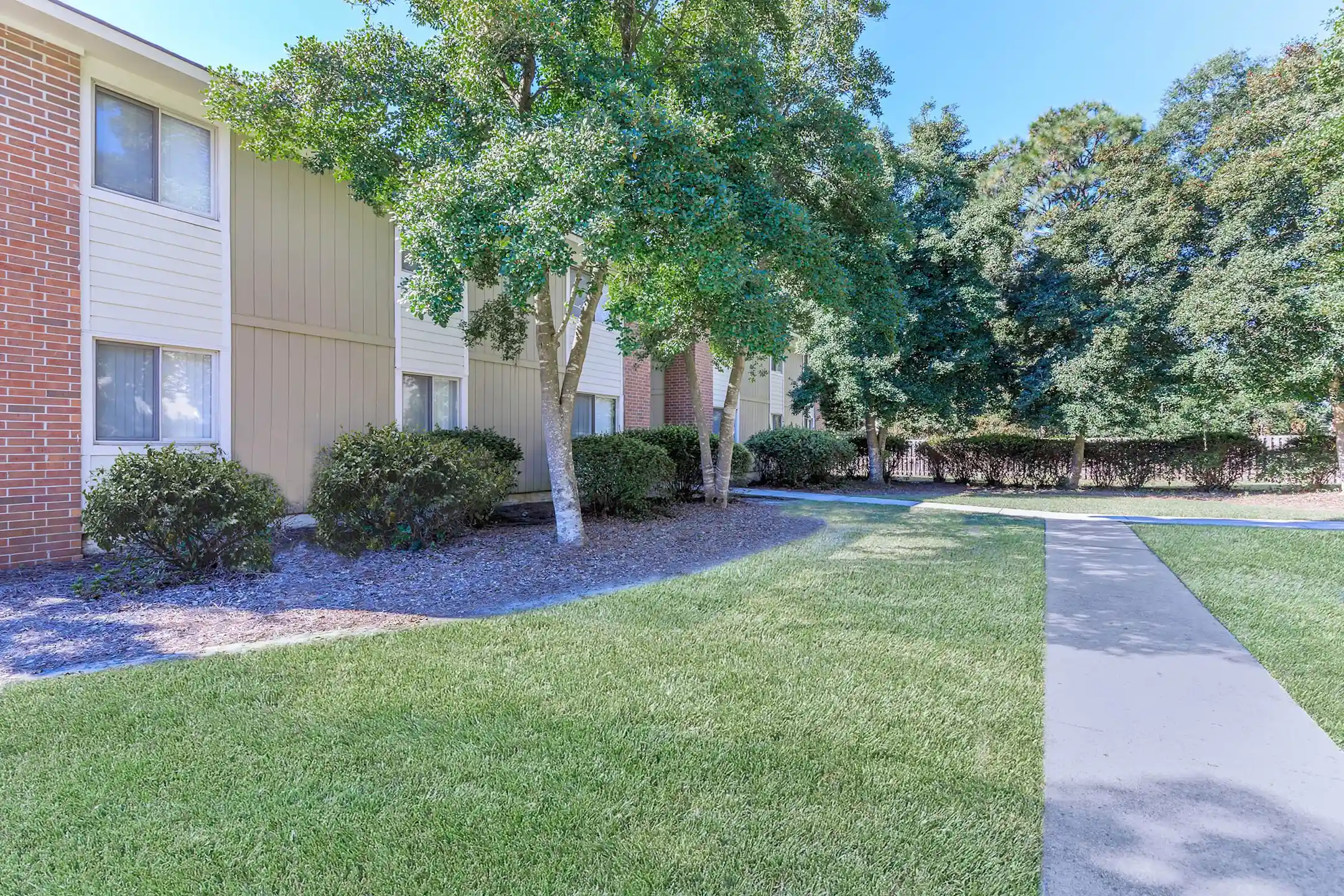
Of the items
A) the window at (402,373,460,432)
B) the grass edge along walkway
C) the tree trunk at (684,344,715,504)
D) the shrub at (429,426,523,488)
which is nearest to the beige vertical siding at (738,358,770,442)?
the grass edge along walkway

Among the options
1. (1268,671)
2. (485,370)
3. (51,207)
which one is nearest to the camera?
(1268,671)

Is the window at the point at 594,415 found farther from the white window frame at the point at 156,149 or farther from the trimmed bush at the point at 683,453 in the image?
the white window frame at the point at 156,149

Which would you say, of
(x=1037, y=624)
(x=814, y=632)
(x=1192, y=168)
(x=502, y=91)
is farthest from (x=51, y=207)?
(x=1192, y=168)

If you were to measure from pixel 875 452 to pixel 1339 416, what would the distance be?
9.79 meters

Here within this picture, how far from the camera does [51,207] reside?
20.2 feet

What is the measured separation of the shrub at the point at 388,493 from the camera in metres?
6.48

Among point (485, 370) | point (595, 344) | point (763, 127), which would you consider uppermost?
point (763, 127)

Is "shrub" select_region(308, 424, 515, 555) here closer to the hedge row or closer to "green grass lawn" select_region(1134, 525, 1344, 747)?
"green grass lawn" select_region(1134, 525, 1344, 747)

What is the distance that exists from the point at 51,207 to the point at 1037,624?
956 cm

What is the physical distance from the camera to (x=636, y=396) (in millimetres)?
14492

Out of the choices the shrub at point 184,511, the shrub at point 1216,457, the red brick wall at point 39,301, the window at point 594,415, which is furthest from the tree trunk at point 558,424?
the shrub at point 1216,457

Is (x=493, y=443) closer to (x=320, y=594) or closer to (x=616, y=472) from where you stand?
(x=616, y=472)

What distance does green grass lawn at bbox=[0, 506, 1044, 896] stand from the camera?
6.79 feet

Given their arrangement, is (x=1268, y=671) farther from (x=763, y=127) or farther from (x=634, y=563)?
(x=763, y=127)
